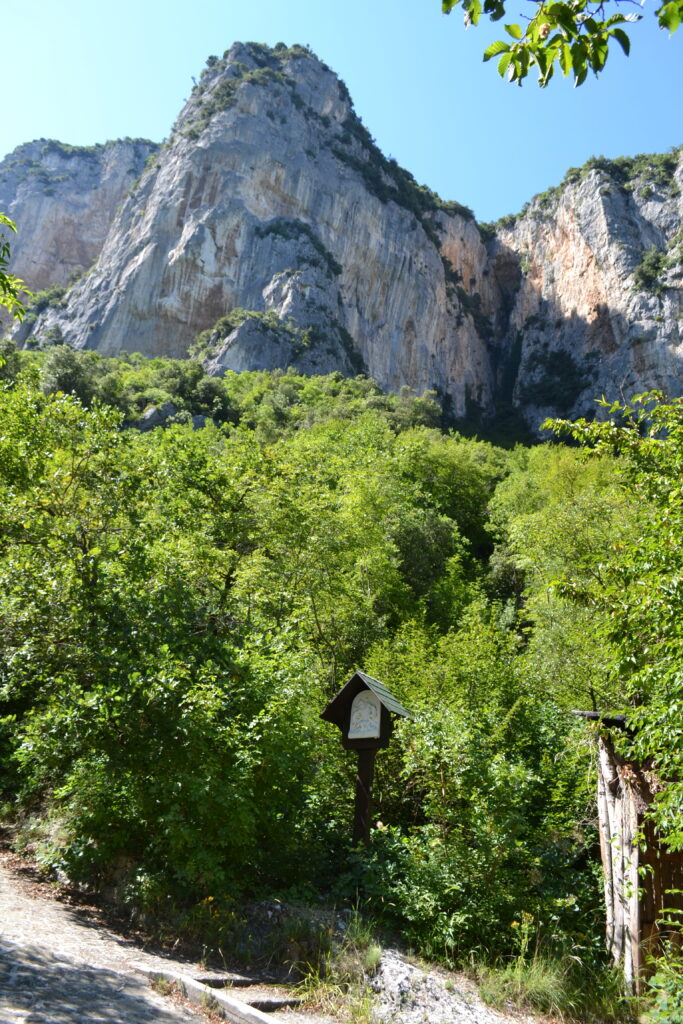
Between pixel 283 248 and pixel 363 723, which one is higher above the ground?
pixel 283 248

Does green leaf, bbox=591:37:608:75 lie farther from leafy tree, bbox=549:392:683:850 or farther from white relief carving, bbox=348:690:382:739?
white relief carving, bbox=348:690:382:739

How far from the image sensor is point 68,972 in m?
5.03

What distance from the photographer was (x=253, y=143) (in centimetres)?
7669

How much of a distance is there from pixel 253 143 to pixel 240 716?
3178 inches

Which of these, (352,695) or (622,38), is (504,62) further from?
(352,695)

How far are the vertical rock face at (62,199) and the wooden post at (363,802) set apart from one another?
341 ft

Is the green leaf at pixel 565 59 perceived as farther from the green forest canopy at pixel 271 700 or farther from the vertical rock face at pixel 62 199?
the vertical rock face at pixel 62 199

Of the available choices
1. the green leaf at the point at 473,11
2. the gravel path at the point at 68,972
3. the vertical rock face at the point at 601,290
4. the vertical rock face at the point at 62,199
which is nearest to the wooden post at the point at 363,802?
the gravel path at the point at 68,972

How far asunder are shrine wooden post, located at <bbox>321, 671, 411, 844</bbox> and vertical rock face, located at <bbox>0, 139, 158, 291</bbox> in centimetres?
10362

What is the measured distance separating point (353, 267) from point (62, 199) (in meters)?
54.7

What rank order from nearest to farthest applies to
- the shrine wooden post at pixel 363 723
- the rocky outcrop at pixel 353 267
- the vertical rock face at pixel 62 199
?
the shrine wooden post at pixel 363 723, the rocky outcrop at pixel 353 267, the vertical rock face at pixel 62 199

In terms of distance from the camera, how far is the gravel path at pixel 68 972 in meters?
4.30

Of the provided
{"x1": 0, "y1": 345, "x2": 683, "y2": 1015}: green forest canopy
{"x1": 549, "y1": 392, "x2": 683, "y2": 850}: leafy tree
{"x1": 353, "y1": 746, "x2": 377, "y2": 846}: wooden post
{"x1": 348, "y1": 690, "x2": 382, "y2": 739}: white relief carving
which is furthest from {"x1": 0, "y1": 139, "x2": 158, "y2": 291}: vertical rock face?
{"x1": 549, "y1": 392, "x2": 683, "y2": 850}: leafy tree

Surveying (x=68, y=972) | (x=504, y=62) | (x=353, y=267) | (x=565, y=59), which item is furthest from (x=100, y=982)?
(x=353, y=267)
